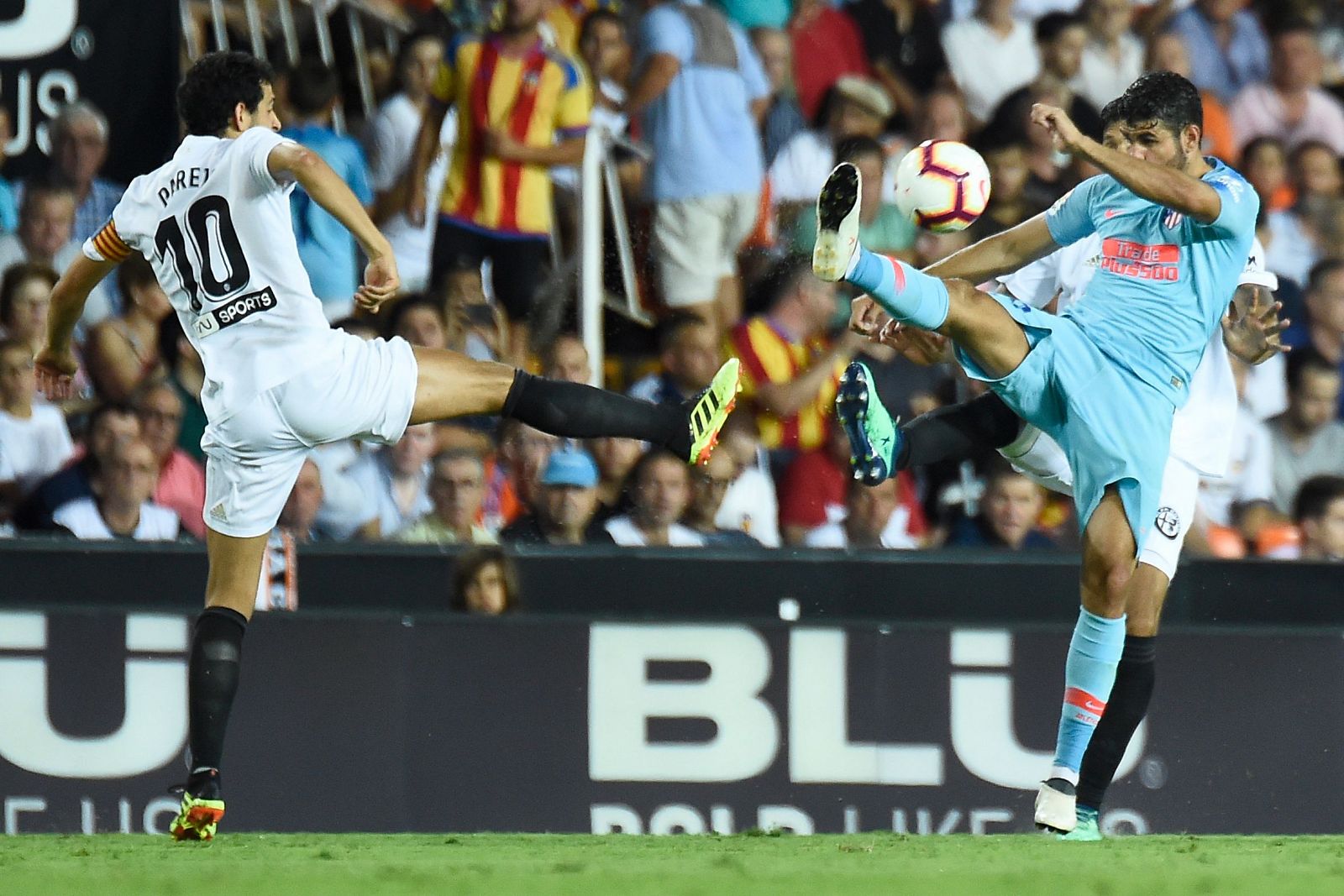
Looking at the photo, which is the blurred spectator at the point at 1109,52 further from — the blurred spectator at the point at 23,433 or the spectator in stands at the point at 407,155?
the blurred spectator at the point at 23,433

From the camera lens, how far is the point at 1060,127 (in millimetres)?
5184

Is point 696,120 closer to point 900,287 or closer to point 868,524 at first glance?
point 868,524

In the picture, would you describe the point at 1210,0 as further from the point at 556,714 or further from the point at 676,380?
the point at 556,714

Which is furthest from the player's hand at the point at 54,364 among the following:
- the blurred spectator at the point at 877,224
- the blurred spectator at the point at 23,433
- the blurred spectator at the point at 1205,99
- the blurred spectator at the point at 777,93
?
the blurred spectator at the point at 1205,99

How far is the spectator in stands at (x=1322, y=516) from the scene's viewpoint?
8.01 m

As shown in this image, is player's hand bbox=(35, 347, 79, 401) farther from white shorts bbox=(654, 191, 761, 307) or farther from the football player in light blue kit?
white shorts bbox=(654, 191, 761, 307)

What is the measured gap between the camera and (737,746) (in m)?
7.05

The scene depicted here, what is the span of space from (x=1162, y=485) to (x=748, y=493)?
240 centimetres

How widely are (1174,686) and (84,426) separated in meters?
4.18

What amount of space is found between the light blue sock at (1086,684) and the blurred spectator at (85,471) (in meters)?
3.66

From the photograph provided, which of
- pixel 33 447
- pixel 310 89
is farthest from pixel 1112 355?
pixel 33 447

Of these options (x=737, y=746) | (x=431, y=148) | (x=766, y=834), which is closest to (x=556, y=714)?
(x=737, y=746)

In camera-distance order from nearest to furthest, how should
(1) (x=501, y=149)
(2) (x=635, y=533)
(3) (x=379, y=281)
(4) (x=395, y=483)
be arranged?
(3) (x=379, y=281), (2) (x=635, y=533), (4) (x=395, y=483), (1) (x=501, y=149)

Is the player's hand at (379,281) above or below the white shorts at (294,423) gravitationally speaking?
above
